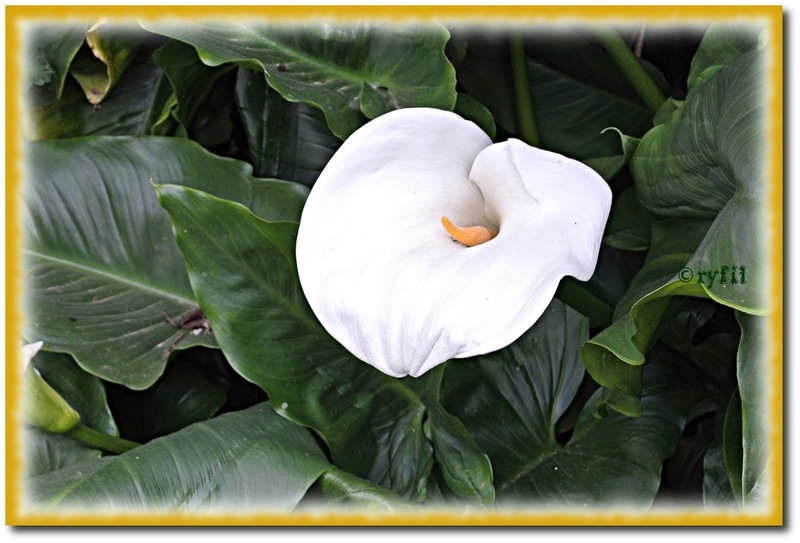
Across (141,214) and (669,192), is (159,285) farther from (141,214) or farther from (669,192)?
(669,192)

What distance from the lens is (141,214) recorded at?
0.80 meters

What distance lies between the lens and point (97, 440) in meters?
0.74

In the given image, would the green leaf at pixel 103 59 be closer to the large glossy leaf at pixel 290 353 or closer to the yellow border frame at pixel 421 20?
the yellow border frame at pixel 421 20

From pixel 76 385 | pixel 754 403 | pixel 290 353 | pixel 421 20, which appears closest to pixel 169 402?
pixel 76 385

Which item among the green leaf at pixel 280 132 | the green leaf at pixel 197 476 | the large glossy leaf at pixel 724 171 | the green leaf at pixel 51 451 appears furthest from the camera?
the green leaf at pixel 280 132

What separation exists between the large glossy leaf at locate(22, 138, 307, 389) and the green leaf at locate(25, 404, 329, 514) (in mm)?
125

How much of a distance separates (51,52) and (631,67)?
1.88 feet

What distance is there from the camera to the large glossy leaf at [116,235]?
77cm

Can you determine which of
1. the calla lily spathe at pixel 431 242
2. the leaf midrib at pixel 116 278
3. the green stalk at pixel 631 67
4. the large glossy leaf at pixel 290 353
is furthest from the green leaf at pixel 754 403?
the leaf midrib at pixel 116 278

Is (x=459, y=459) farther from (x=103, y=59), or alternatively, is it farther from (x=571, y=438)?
(x=103, y=59)

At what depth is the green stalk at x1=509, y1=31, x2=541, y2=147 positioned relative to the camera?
0.86 metres

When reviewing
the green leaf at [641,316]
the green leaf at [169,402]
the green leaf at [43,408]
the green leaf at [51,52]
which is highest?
the green leaf at [51,52]

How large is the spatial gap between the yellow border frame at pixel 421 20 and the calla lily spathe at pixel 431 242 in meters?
0.13

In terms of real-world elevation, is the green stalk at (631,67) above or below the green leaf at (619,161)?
above
